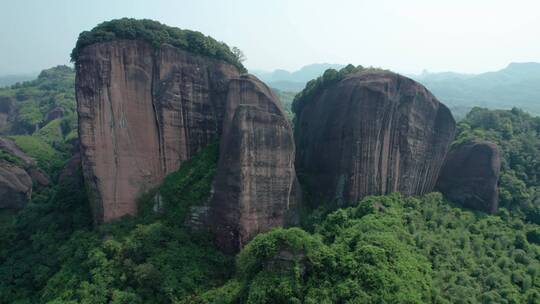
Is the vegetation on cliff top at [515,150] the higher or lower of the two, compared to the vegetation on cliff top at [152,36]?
lower

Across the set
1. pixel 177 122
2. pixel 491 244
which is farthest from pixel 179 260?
pixel 491 244

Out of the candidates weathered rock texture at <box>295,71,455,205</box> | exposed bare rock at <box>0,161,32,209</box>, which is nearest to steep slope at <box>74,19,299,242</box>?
weathered rock texture at <box>295,71,455,205</box>

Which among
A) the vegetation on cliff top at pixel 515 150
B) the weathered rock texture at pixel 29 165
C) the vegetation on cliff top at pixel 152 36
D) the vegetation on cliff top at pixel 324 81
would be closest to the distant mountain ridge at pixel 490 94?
the vegetation on cliff top at pixel 515 150

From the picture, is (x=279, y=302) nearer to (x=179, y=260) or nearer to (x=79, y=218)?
(x=179, y=260)

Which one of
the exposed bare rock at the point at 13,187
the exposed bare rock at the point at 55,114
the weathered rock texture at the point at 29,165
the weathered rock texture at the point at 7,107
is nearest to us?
the exposed bare rock at the point at 13,187

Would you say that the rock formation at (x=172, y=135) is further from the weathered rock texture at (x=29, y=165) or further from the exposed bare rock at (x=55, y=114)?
the exposed bare rock at (x=55, y=114)

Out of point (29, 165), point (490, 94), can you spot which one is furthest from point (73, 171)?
point (490, 94)

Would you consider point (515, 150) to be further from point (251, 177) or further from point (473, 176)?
point (251, 177)
